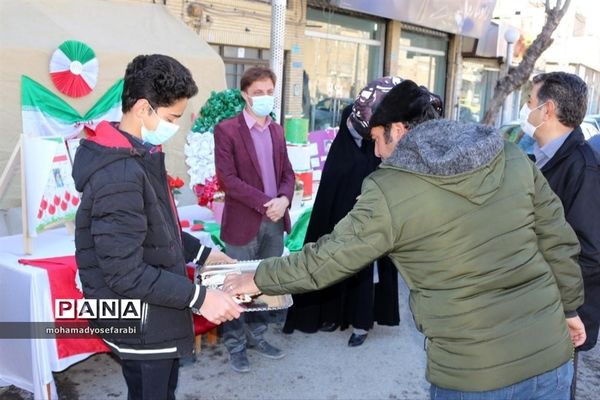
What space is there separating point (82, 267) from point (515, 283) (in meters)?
1.50

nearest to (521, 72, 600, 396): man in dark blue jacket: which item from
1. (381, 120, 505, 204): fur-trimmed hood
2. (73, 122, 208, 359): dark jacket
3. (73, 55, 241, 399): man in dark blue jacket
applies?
(381, 120, 505, 204): fur-trimmed hood

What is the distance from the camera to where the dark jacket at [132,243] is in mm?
1962

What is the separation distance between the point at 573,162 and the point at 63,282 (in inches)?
110

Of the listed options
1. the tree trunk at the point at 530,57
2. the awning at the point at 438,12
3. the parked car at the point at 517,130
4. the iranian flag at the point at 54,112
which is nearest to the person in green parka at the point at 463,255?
the iranian flag at the point at 54,112

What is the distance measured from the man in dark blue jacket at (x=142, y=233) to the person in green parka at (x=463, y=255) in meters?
0.52

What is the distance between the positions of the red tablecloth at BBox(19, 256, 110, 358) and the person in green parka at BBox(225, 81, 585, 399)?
192 cm

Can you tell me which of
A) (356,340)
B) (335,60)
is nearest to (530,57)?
(335,60)

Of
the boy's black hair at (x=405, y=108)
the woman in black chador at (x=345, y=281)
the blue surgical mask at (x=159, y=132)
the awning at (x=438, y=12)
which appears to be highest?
the awning at (x=438, y=12)

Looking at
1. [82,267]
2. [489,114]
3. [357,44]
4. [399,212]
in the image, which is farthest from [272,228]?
[489,114]

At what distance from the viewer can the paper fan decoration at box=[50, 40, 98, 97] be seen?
687 centimetres

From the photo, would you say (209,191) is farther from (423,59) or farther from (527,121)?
(423,59)

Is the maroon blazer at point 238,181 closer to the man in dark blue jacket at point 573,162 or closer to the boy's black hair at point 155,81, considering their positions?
the boy's black hair at point 155,81

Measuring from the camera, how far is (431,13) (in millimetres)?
14586

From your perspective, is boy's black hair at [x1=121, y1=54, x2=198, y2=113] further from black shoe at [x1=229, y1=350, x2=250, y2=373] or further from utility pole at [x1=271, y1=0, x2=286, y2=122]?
utility pole at [x1=271, y1=0, x2=286, y2=122]
